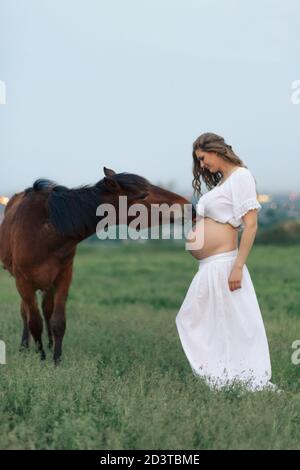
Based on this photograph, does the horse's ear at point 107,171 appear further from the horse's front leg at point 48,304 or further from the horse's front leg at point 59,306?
the horse's front leg at point 48,304

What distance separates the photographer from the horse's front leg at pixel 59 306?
21.5 ft

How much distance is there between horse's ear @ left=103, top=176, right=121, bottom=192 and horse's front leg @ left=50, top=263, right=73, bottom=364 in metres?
1.01

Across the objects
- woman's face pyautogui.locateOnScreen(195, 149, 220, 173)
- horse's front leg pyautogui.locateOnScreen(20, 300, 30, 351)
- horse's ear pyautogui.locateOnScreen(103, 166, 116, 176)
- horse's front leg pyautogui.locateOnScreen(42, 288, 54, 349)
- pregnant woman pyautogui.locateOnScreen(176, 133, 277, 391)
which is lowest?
horse's front leg pyautogui.locateOnScreen(20, 300, 30, 351)

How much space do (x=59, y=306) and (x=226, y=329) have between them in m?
1.87

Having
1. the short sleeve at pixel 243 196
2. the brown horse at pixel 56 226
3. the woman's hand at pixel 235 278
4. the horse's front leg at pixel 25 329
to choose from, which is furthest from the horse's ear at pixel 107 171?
the horse's front leg at pixel 25 329

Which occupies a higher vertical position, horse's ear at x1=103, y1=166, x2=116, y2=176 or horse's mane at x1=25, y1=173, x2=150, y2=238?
horse's ear at x1=103, y1=166, x2=116, y2=176

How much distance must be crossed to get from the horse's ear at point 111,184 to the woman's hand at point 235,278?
4.25ft

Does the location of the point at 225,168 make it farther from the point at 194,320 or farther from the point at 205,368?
the point at 205,368

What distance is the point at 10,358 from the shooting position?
620cm

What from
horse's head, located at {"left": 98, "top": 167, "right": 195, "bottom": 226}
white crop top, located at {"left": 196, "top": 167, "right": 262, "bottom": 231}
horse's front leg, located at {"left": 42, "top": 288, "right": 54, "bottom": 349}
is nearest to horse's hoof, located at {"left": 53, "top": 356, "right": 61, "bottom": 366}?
horse's front leg, located at {"left": 42, "top": 288, "right": 54, "bottom": 349}

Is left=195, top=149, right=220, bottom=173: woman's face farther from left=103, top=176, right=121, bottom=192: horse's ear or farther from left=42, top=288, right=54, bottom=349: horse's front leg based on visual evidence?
left=42, top=288, right=54, bottom=349: horse's front leg

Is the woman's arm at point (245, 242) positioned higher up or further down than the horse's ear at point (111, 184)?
further down

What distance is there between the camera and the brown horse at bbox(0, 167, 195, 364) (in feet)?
19.4
